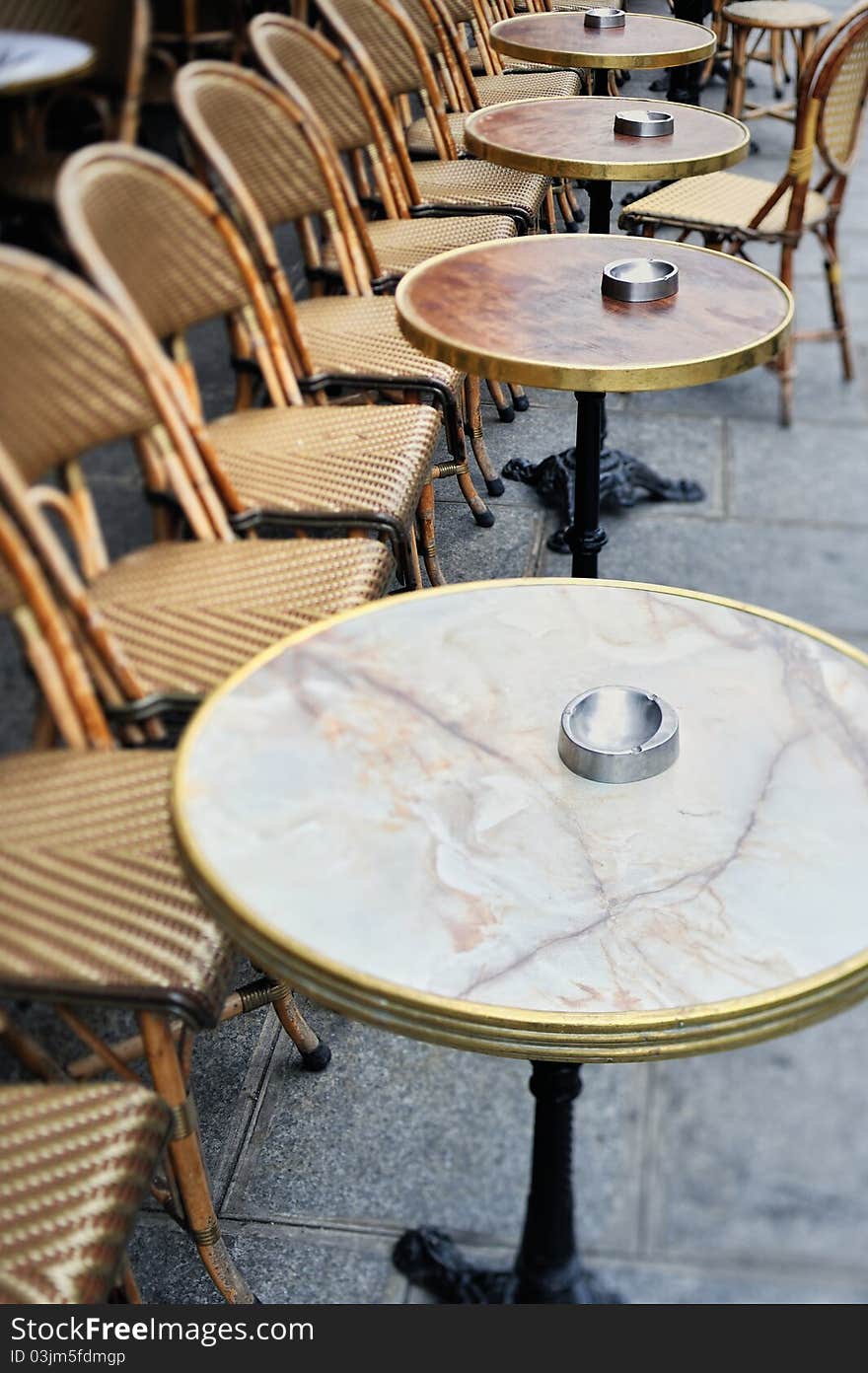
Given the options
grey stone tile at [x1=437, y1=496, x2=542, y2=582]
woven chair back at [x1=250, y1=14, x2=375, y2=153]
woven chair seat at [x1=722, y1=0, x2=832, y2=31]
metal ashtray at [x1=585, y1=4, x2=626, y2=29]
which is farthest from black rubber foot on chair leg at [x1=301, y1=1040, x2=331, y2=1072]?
woven chair seat at [x1=722, y1=0, x2=832, y2=31]

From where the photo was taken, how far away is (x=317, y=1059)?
2180 mm

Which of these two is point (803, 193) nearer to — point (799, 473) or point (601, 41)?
point (799, 473)

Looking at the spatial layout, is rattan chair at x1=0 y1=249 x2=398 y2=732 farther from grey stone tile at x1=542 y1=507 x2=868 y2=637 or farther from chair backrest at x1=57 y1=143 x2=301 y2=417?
grey stone tile at x1=542 y1=507 x2=868 y2=637

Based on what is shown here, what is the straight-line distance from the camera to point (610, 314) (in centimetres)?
252

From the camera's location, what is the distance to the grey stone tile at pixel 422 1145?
1949 mm

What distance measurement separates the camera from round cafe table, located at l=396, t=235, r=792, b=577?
2.31 metres

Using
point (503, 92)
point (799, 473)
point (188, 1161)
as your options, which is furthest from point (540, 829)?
point (503, 92)

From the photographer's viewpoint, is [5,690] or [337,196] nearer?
[5,690]

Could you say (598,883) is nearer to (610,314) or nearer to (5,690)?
(5,690)

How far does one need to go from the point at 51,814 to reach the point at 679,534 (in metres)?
2.50

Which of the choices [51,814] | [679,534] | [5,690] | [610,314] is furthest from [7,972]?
Result: [679,534]

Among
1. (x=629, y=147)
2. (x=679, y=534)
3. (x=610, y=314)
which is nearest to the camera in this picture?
(x=610, y=314)

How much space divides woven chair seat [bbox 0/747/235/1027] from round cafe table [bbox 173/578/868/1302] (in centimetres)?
26

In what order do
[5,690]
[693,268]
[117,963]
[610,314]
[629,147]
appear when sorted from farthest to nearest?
[629,147], [693,268], [610,314], [5,690], [117,963]
